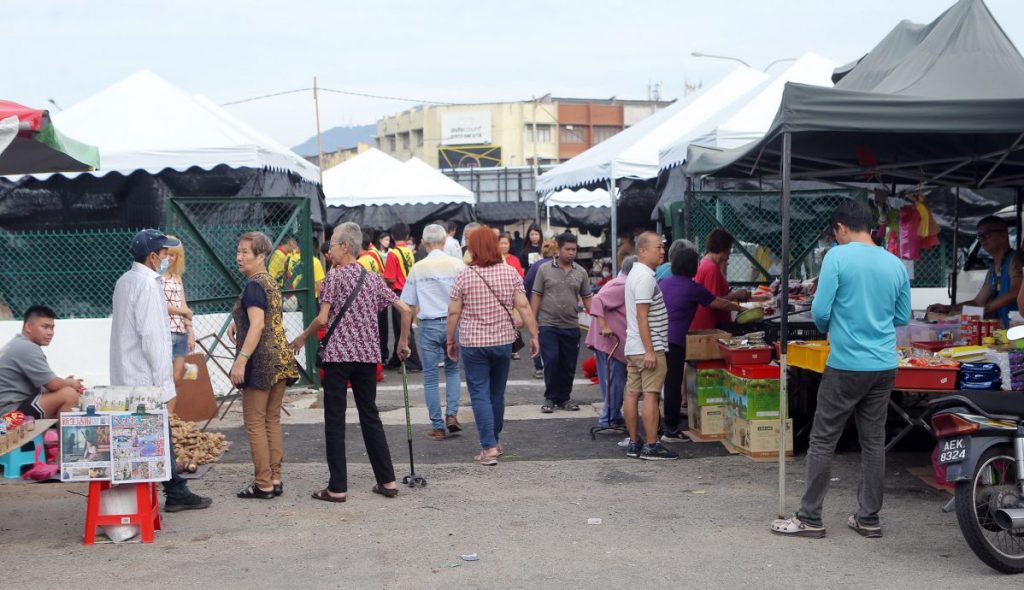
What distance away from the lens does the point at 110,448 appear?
250 inches

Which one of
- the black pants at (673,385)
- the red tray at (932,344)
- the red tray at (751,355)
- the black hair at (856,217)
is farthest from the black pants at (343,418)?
the red tray at (932,344)

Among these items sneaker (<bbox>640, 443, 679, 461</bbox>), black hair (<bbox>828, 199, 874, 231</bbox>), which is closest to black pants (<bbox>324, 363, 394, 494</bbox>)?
sneaker (<bbox>640, 443, 679, 461</bbox>)

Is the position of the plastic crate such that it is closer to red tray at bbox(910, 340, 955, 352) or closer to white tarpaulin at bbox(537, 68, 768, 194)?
red tray at bbox(910, 340, 955, 352)

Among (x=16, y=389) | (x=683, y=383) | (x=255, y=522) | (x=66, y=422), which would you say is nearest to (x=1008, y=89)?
(x=683, y=383)

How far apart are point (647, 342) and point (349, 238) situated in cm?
249

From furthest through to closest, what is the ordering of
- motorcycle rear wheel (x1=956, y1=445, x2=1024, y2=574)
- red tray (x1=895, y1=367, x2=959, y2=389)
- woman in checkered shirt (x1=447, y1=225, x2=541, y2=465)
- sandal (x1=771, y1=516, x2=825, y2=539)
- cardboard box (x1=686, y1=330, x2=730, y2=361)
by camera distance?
cardboard box (x1=686, y1=330, x2=730, y2=361) < woman in checkered shirt (x1=447, y1=225, x2=541, y2=465) < red tray (x1=895, y1=367, x2=959, y2=389) < sandal (x1=771, y1=516, x2=825, y2=539) < motorcycle rear wheel (x1=956, y1=445, x2=1024, y2=574)

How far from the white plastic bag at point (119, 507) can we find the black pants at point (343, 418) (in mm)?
1416

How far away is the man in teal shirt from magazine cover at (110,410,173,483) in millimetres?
3894

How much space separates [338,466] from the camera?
7352 millimetres

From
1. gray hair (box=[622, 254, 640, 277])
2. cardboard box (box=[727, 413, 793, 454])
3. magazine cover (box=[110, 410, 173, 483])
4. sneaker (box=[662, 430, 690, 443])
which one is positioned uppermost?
gray hair (box=[622, 254, 640, 277])

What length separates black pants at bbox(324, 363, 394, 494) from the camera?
23.9 ft

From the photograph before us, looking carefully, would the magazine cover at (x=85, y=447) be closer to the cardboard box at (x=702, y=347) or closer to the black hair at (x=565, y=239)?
the cardboard box at (x=702, y=347)

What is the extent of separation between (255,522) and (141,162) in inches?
293

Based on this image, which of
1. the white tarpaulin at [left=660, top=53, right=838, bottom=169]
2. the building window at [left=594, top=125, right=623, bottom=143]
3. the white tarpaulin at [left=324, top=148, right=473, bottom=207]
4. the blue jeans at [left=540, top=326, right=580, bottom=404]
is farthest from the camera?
the building window at [left=594, top=125, right=623, bottom=143]
